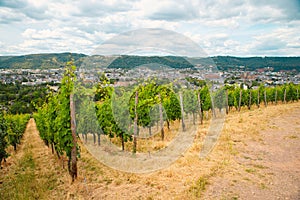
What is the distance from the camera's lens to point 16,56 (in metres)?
129

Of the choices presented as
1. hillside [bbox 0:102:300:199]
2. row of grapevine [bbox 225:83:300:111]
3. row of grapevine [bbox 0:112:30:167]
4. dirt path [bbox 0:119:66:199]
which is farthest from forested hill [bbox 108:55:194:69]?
row of grapevine [bbox 225:83:300:111]

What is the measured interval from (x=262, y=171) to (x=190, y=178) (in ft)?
8.27

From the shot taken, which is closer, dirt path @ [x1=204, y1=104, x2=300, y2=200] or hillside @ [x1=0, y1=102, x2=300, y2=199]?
dirt path @ [x1=204, y1=104, x2=300, y2=200]

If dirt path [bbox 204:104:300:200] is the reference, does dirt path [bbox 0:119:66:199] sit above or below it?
below

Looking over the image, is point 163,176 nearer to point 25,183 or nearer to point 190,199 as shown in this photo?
point 190,199

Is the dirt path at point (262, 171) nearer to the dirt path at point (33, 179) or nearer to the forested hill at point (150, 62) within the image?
the forested hill at point (150, 62)

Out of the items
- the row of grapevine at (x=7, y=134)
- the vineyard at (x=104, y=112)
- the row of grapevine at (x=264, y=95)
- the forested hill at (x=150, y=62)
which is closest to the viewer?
the forested hill at (x=150, y=62)

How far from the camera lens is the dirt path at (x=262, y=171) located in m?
6.11

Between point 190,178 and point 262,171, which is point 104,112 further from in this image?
point 262,171

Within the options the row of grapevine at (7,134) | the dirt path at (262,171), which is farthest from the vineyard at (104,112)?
the dirt path at (262,171)

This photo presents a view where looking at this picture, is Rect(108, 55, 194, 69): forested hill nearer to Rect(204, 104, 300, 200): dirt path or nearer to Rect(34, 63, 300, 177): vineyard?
Rect(34, 63, 300, 177): vineyard

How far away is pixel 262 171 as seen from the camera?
7.63 meters

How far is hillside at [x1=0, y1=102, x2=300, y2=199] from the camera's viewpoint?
20.8ft

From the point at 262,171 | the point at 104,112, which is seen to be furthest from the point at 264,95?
the point at 104,112
